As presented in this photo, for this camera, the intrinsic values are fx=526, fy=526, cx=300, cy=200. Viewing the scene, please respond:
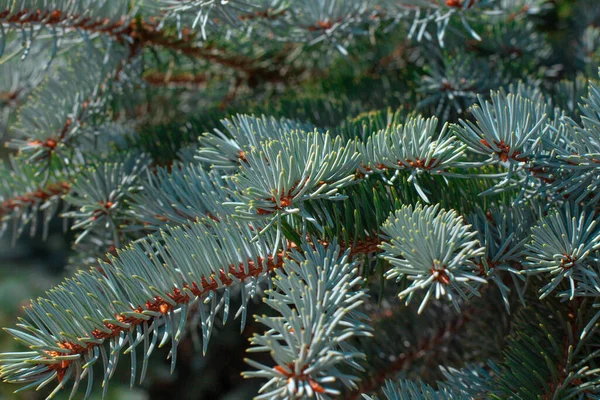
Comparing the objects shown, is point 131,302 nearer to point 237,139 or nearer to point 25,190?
point 237,139

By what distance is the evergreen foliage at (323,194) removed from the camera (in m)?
0.37

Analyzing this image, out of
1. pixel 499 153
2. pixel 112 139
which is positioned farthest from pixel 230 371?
pixel 499 153

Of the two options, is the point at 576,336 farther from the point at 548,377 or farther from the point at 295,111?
the point at 295,111

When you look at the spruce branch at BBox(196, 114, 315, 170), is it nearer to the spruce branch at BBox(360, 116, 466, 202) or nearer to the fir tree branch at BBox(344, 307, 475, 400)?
the spruce branch at BBox(360, 116, 466, 202)

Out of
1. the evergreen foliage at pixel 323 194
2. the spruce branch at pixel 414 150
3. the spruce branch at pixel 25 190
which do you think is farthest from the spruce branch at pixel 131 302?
the spruce branch at pixel 25 190

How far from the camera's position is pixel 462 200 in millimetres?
455

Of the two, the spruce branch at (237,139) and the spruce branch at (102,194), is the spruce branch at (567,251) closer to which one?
the spruce branch at (237,139)

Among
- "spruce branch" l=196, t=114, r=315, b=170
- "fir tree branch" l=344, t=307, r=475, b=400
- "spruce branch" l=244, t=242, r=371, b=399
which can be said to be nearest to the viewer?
"spruce branch" l=244, t=242, r=371, b=399

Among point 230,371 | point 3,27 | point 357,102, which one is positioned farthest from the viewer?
point 230,371

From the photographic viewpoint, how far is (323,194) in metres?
0.37

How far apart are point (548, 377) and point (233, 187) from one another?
31 cm

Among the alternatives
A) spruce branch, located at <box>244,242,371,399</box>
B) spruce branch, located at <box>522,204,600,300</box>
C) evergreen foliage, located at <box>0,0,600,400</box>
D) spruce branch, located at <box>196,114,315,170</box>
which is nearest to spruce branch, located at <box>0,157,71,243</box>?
evergreen foliage, located at <box>0,0,600,400</box>

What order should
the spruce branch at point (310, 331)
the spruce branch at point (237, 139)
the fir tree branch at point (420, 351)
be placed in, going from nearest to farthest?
the spruce branch at point (310, 331) < the spruce branch at point (237, 139) < the fir tree branch at point (420, 351)

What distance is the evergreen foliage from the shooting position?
1.20 feet
